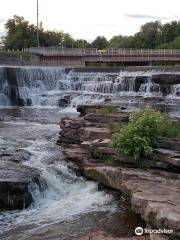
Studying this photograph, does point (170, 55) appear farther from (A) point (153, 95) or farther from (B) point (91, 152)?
(B) point (91, 152)

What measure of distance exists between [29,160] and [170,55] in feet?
148

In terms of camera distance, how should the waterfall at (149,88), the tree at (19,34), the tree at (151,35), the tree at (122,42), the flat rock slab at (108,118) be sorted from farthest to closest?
the tree at (122,42), the tree at (151,35), the tree at (19,34), the waterfall at (149,88), the flat rock slab at (108,118)

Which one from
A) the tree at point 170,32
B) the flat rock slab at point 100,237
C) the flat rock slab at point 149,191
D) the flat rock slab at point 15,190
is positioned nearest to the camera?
the flat rock slab at point 149,191

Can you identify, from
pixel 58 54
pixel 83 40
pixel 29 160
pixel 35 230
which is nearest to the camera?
pixel 35 230

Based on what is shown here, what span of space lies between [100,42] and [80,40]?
4372mm

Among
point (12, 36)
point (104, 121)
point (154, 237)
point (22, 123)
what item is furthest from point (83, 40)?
point (154, 237)

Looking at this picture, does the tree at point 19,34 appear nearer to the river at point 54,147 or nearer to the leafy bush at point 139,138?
the river at point 54,147

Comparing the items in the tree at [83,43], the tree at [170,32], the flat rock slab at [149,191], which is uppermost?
the tree at [170,32]

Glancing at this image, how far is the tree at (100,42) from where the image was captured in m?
110

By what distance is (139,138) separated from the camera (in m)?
11.8

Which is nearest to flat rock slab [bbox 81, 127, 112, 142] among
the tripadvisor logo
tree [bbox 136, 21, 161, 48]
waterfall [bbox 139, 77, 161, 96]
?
the tripadvisor logo

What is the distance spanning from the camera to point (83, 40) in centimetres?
11138

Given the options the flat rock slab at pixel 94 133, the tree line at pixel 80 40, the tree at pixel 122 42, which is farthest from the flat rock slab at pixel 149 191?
the tree at pixel 122 42

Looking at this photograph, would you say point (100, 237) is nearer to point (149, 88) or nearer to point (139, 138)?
point (139, 138)
